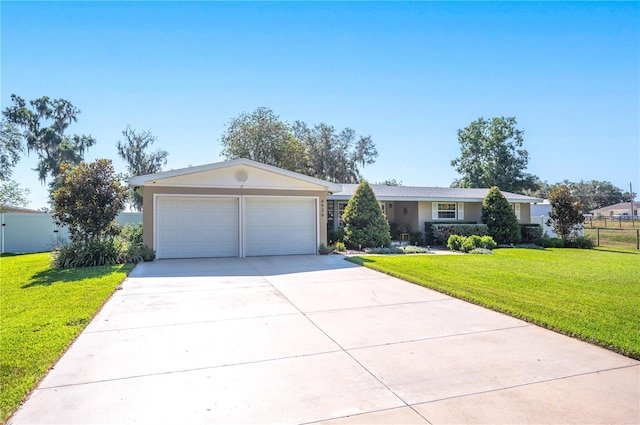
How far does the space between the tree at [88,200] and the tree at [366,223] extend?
8570 mm

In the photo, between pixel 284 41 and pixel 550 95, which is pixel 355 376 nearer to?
pixel 284 41

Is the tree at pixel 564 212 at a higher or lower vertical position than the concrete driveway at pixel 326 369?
higher

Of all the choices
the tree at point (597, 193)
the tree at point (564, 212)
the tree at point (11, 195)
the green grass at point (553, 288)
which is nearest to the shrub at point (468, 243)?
the green grass at point (553, 288)

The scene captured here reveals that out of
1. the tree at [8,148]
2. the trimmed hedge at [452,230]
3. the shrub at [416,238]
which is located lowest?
the shrub at [416,238]

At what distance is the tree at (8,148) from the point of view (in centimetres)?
2192

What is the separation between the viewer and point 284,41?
12.4 m

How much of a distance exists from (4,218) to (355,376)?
2036 centimetres

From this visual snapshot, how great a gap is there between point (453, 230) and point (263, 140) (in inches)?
764

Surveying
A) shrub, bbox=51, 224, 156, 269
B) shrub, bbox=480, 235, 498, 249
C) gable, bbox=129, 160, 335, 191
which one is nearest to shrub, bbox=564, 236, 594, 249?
shrub, bbox=480, 235, 498, 249

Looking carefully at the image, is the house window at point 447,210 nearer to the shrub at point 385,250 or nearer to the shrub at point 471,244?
the shrub at point 471,244

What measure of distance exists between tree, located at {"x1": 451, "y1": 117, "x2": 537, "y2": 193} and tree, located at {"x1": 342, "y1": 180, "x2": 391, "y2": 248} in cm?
2656

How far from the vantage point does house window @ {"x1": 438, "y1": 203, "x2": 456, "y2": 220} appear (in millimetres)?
20109

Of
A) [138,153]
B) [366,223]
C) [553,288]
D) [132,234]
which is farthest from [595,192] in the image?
[132,234]

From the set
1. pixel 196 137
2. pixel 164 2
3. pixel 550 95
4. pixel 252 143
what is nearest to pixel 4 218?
pixel 196 137
